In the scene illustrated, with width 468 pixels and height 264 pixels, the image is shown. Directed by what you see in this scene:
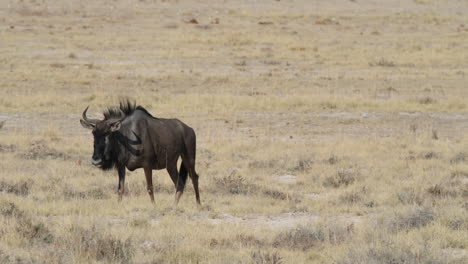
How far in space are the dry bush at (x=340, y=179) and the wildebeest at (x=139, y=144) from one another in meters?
2.51

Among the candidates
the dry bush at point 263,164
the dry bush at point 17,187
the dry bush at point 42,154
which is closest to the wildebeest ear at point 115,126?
the dry bush at point 17,187

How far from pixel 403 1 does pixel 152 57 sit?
112ft

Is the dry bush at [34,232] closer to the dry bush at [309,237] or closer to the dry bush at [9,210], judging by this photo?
the dry bush at [9,210]

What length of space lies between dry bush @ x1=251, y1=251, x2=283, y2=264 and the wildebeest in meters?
3.18

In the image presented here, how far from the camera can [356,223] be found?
9.63m

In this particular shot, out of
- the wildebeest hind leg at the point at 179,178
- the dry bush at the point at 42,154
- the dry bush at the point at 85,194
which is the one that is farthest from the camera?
the dry bush at the point at 42,154

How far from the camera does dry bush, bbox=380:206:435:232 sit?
28.6 feet

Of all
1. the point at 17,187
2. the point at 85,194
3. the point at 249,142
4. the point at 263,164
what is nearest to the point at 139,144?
the point at 85,194

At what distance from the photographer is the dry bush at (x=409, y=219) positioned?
8.71 metres

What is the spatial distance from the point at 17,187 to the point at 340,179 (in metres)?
4.58

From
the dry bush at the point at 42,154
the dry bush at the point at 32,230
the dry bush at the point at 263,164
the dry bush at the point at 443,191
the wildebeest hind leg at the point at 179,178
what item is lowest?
the dry bush at the point at 42,154

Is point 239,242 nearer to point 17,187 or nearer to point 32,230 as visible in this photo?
point 32,230

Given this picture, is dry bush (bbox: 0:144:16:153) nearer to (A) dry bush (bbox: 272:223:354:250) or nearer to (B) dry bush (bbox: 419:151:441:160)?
(B) dry bush (bbox: 419:151:441:160)

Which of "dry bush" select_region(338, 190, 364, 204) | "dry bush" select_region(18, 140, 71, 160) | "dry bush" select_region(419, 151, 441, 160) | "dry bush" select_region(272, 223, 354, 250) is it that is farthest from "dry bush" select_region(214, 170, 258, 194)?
"dry bush" select_region(419, 151, 441, 160)
